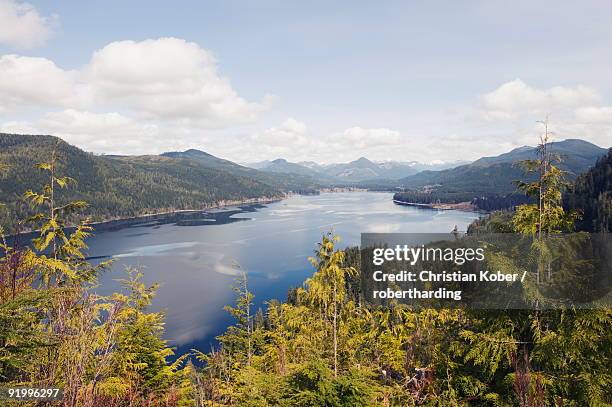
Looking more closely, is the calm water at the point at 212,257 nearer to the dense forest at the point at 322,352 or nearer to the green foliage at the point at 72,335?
the green foliage at the point at 72,335

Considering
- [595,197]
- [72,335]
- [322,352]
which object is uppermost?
[72,335]

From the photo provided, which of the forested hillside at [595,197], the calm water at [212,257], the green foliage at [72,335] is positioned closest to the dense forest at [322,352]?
the green foliage at [72,335]

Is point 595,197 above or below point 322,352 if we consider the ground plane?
above

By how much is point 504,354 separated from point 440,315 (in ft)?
22.0

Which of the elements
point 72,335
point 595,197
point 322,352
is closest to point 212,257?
point 322,352

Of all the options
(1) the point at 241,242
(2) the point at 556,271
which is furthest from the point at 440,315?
(1) the point at 241,242

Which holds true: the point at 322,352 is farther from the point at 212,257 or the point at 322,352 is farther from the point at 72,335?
the point at 212,257

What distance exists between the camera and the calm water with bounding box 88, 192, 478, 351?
64.1 metres

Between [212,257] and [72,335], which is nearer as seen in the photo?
[72,335]

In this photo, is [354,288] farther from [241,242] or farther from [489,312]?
[489,312]

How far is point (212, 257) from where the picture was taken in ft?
344

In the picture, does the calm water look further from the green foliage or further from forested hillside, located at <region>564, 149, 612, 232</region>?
forested hillside, located at <region>564, 149, 612, 232</region>

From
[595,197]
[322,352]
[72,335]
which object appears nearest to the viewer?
[72,335]

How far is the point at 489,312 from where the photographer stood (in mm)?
10586
